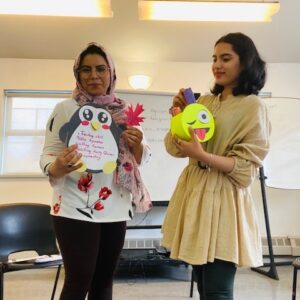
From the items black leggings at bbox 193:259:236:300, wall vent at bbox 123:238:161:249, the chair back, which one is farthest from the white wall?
black leggings at bbox 193:259:236:300

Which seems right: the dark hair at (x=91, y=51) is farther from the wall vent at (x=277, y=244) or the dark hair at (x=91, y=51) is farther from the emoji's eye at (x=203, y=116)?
the wall vent at (x=277, y=244)

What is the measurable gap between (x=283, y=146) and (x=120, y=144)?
2.32 metres

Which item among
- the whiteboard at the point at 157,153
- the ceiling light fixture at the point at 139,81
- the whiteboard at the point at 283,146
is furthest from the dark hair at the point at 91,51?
the whiteboard at the point at 283,146

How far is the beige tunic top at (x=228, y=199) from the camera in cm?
102

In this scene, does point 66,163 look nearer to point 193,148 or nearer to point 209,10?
point 193,148

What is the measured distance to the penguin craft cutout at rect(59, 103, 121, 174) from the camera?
1.18 metres

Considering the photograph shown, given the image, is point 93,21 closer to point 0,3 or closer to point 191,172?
point 0,3

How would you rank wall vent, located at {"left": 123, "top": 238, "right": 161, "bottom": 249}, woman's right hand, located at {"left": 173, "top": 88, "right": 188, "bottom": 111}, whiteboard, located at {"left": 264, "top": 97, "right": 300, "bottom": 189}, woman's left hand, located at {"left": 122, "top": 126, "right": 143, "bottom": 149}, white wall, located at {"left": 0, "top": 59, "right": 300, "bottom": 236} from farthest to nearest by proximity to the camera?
white wall, located at {"left": 0, "top": 59, "right": 300, "bottom": 236} → wall vent, located at {"left": 123, "top": 238, "right": 161, "bottom": 249} → whiteboard, located at {"left": 264, "top": 97, "right": 300, "bottom": 189} → woman's left hand, located at {"left": 122, "top": 126, "right": 143, "bottom": 149} → woman's right hand, located at {"left": 173, "top": 88, "right": 188, "bottom": 111}

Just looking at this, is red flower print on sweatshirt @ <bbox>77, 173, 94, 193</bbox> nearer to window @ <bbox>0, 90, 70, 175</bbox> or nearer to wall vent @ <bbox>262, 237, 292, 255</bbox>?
window @ <bbox>0, 90, 70, 175</bbox>

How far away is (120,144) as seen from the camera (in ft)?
4.31

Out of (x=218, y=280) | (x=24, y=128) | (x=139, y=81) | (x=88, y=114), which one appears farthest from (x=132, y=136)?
(x=24, y=128)

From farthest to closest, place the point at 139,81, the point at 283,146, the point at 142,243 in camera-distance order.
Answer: the point at 139,81, the point at 142,243, the point at 283,146

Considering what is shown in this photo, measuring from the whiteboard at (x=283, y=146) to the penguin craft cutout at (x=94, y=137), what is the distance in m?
2.28

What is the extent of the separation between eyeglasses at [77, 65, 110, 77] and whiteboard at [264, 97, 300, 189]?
228 centimetres
